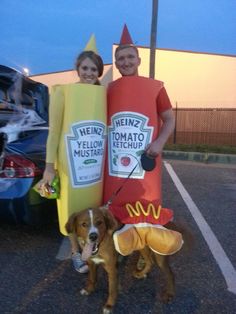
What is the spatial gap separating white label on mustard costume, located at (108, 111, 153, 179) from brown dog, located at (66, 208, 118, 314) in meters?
0.44

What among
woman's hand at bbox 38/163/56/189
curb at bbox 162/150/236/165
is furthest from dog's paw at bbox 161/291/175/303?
curb at bbox 162/150/236/165

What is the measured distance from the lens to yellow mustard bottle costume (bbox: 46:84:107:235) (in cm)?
326

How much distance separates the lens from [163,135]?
340cm

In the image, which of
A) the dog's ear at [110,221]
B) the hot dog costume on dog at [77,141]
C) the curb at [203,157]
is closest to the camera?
the dog's ear at [110,221]

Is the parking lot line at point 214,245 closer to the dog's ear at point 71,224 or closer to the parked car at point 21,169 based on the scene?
the dog's ear at point 71,224

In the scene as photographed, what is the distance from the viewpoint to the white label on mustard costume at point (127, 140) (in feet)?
11.1

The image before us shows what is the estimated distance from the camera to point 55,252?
172 inches

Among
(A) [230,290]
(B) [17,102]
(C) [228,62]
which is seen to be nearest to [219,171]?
(B) [17,102]

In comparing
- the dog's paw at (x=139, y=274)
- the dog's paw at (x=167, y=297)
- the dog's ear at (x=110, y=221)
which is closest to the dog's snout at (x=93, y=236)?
the dog's ear at (x=110, y=221)

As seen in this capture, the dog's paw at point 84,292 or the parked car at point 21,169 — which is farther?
the parked car at point 21,169

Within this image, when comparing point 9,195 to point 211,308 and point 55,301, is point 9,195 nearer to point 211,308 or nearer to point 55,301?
point 55,301

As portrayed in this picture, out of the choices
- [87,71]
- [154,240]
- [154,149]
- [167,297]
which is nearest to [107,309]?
[167,297]

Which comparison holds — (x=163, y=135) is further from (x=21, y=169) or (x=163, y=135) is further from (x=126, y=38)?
(x=21, y=169)

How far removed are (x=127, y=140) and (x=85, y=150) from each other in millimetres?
332
